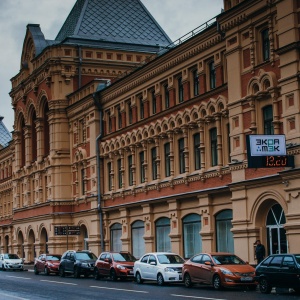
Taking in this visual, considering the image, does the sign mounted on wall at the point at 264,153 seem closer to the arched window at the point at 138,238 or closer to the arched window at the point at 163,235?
the arched window at the point at 163,235

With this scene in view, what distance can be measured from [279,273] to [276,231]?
25.8 ft

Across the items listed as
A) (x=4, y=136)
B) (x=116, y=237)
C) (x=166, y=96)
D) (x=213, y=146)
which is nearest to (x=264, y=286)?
(x=213, y=146)

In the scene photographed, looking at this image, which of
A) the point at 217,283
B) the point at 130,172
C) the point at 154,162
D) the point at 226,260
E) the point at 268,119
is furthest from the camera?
the point at 130,172

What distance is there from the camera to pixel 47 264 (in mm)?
50406

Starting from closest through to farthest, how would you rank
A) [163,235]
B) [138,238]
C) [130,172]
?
[163,235] → [138,238] → [130,172]

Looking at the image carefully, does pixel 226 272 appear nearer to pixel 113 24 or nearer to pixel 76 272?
pixel 76 272

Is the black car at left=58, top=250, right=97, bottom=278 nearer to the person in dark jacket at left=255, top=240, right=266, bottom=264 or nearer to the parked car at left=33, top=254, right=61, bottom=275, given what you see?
the parked car at left=33, top=254, right=61, bottom=275

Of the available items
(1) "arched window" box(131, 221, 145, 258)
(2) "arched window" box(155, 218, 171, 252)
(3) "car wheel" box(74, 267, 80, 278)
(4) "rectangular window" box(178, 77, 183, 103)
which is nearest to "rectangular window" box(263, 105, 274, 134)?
(4) "rectangular window" box(178, 77, 183, 103)

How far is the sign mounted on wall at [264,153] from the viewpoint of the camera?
31906 mm

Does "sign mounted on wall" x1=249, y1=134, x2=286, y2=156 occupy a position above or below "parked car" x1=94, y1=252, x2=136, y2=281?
above

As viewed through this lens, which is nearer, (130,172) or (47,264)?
(47,264)

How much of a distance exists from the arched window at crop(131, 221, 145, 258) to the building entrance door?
586 inches

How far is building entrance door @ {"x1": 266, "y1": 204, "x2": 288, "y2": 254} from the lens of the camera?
34812 mm

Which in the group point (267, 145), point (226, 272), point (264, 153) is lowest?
point (226, 272)
